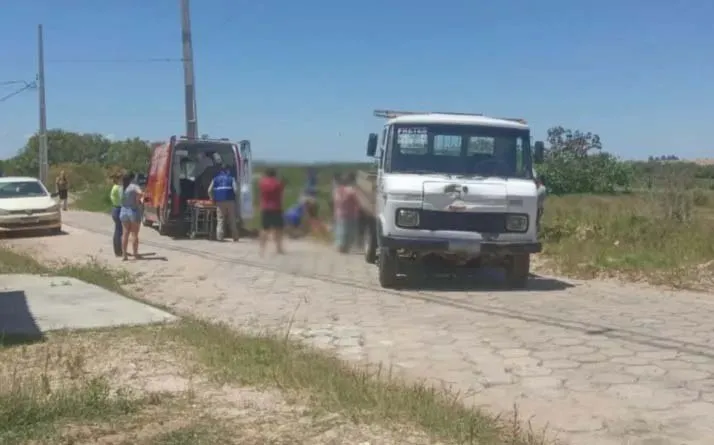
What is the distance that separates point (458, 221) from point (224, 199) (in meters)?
4.00

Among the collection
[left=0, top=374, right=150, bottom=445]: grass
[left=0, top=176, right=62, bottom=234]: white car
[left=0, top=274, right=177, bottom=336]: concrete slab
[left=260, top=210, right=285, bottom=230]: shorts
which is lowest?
[left=0, top=274, right=177, bottom=336]: concrete slab

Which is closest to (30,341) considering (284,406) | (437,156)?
(284,406)

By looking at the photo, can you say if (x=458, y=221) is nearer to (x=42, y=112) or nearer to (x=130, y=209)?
(x=130, y=209)

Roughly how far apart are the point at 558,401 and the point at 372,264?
235 inches

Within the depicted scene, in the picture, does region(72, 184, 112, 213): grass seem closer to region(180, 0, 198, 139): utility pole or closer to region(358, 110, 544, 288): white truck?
region(180, 0, 198, 139): utility pole

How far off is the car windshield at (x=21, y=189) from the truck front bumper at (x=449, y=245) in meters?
13.6

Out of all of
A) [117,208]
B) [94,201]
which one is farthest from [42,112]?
[117,208]

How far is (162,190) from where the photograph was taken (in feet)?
59.7

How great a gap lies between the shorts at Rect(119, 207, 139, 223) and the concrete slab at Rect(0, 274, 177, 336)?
9.03ft

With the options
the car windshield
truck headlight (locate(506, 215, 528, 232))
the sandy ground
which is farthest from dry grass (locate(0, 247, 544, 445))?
the car windshield

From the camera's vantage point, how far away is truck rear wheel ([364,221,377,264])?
1031cm

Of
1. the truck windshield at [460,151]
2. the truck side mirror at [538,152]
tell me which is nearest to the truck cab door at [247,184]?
the truck windshield at [460,151]

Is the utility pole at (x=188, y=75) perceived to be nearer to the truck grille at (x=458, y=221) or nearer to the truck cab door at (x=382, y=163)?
the truck cab door at (x=382, y=163)

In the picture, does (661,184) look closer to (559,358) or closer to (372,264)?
(372,264)
